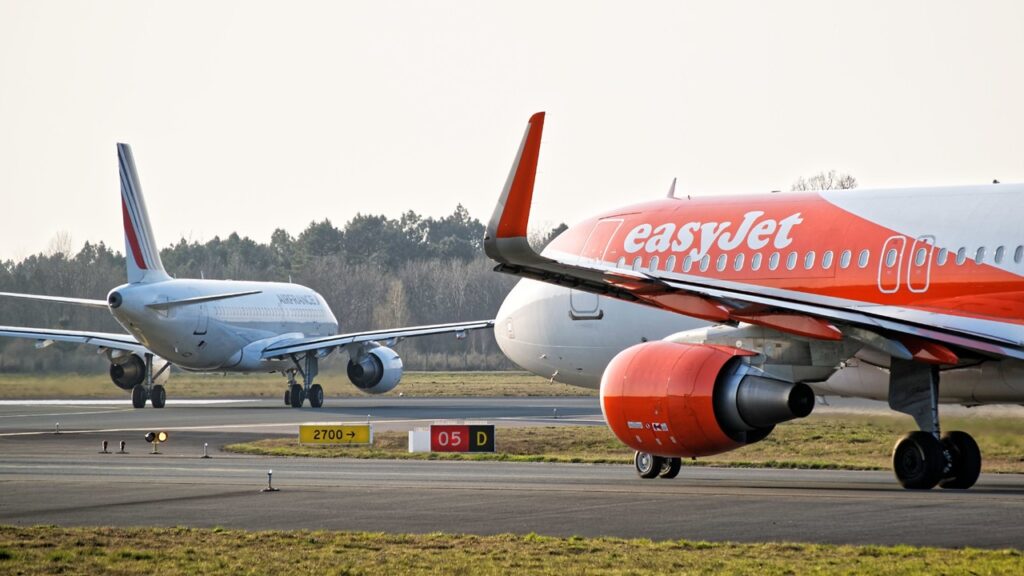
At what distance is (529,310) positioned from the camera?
2712 centimetres

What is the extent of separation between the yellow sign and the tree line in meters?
29.2

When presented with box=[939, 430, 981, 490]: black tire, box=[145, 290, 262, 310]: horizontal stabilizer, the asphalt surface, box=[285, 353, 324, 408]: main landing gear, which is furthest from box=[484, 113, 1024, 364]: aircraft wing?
box=[285, 353, 324, 408]: main landing gear

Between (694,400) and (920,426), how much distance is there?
2.93 m

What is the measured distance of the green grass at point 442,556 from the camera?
13.3 metres

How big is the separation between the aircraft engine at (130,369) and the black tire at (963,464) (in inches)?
1653

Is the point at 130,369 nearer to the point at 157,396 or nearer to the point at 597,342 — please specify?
the point at 157,396

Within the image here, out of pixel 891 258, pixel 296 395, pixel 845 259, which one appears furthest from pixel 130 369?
pixel 891 258

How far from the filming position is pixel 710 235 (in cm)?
2350

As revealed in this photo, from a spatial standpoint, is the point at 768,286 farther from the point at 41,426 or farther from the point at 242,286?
the point at 242,286

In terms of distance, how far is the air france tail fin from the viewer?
51.8 metres

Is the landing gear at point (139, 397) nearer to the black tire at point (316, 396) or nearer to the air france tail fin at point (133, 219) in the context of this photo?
→ the air france tail fin at point (133, 219)

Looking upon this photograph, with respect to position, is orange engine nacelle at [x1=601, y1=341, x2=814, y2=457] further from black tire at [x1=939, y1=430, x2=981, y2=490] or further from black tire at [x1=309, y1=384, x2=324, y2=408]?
black tire at [x1=309, y1=384, x2=324, y2=408]

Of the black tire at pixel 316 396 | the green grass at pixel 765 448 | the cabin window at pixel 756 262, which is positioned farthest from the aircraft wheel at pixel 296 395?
the cabin window at pixel 756 262

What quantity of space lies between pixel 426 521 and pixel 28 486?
7.72 metres
